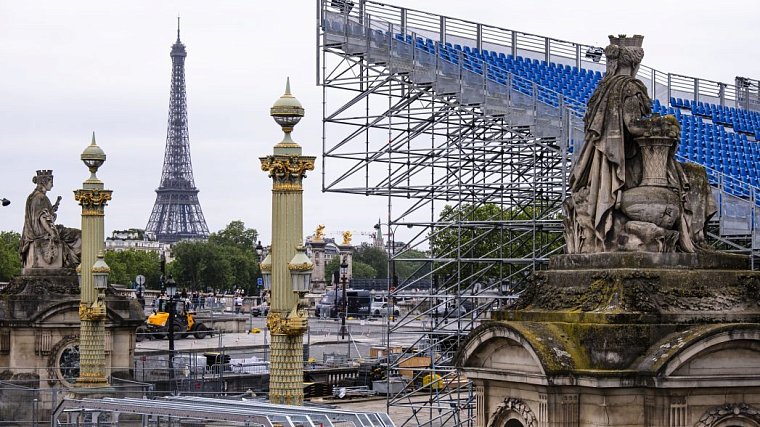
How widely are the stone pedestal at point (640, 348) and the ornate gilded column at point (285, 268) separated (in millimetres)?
2581

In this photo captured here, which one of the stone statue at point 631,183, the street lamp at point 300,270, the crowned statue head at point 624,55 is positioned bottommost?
the street lamp at point 300,270

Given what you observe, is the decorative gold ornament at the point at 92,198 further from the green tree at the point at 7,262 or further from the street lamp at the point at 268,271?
the green tree at the point at 7,262

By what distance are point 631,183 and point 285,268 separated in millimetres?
4336

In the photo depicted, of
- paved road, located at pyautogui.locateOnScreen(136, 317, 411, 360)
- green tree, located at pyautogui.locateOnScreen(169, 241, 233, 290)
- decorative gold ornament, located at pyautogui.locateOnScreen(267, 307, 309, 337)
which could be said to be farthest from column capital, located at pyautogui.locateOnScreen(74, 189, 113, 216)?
green tree, located at pyautogui.locateOnScreen(169, 241, 233, 290)

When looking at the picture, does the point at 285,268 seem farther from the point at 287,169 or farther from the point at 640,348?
the point at 640,348

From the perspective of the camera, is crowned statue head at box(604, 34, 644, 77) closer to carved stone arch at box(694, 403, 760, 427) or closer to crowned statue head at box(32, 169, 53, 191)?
carved stone arch at box(694, 403, 760, 427)

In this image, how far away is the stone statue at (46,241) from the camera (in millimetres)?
35188

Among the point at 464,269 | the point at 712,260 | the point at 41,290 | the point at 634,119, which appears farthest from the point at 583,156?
the point at 464,269

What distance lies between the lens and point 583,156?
18.2 metres

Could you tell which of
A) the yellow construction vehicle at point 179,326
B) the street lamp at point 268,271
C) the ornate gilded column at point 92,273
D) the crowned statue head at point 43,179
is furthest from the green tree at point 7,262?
the street lamp at point 268,271

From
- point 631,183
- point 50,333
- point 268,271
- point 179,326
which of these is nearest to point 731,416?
point 631,183

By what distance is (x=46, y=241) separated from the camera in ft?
116

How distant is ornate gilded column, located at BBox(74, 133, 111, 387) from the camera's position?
95.0 feet

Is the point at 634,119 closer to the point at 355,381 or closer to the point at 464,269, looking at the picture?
the point at 355,381
